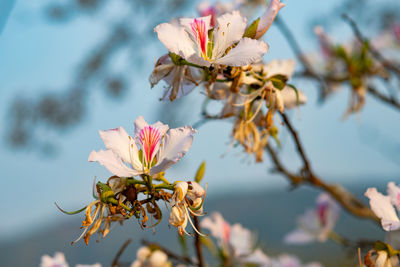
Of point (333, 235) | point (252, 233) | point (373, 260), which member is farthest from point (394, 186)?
point (333, 235)

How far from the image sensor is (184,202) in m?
0.31

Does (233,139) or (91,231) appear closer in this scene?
(91,231)

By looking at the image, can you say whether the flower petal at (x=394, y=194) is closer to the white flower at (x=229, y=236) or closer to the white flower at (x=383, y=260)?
the white flower at (x=383, y=260)

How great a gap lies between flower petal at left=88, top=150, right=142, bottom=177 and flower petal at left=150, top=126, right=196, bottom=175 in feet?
0.06

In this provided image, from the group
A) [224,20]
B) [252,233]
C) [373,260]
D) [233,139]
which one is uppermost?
[224,20]

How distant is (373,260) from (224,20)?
22 centimetres

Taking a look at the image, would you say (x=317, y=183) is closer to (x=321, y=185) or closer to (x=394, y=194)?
(x=321, y=185)

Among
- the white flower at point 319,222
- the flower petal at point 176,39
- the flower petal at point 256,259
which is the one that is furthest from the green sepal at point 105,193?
the white flower at point 319,222

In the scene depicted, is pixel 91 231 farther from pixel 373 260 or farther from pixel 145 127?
pixel 373 260

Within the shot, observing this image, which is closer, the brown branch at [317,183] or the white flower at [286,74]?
the white flower at [286,74]

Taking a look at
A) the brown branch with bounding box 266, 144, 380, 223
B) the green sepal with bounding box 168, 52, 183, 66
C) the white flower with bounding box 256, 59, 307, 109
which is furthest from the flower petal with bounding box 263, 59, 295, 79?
the brown branch with bounding box 266, 144, 380, 223

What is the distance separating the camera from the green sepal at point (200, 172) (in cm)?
37

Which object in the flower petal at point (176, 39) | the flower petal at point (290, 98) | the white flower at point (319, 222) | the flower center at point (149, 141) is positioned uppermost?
the flower petal at point (176, 39)

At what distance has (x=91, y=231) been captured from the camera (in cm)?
31
